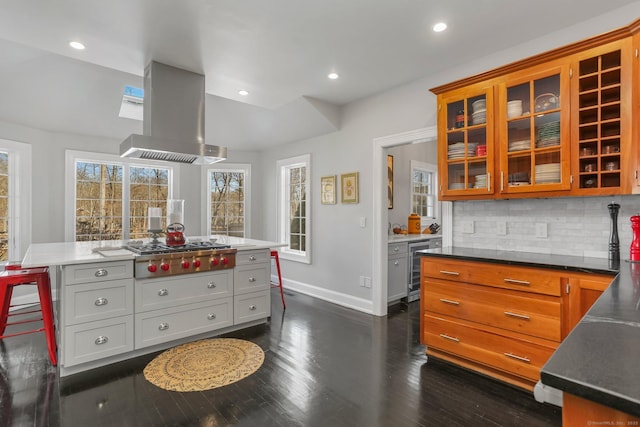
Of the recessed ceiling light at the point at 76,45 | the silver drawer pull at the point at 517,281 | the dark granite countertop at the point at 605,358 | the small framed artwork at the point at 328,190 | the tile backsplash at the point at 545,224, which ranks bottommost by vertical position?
the silver drawer pull at the point at 517,281

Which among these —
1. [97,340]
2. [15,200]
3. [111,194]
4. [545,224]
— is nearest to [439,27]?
[545,224]

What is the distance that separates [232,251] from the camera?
3.33m

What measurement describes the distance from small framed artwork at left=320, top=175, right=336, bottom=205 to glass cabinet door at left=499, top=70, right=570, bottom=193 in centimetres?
229

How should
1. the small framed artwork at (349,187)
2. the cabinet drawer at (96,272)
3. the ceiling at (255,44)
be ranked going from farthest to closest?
the small framed artwork at (349,187)
the cabinet drawer at (96,272)
the ceiling at (255,44)

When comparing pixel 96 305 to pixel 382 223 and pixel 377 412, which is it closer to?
pixel 377 412

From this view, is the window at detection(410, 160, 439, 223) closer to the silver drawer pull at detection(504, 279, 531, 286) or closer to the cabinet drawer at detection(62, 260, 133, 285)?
the silver drawer pull at detection(504, 279, 531, 286)

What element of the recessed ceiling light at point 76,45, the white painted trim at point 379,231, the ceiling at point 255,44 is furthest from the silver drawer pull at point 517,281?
the recessed ceiling light at point 76,45

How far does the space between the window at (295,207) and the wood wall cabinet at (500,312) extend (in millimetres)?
2510

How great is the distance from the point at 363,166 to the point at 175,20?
2494 mm

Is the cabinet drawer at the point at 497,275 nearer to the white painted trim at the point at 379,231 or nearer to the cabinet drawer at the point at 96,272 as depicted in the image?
the white painted trim at the point at 379,231

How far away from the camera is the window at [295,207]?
16.2ft

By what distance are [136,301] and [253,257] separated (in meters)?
1.18

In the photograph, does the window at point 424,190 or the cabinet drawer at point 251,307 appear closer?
the cabinet drawer at point 251,307

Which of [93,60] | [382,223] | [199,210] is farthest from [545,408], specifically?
[199,210]
